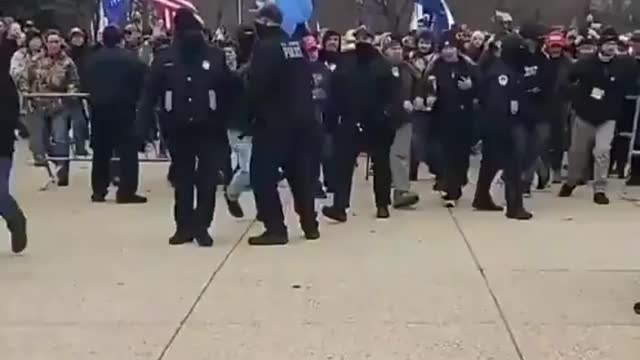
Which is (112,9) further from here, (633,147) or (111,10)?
(633,147)

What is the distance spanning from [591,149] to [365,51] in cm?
321

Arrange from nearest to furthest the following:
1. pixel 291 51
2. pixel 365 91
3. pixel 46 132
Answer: pixel 291 51 < pixel 365 91 < pixel 46 132

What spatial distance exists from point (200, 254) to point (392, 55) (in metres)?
4.00

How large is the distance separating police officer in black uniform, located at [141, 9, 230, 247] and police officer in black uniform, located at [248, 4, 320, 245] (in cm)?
31

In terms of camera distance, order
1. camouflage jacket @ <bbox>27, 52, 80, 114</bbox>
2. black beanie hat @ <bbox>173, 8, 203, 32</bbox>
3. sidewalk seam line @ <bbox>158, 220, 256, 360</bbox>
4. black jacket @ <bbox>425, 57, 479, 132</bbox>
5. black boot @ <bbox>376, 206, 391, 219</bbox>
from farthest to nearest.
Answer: camouflage jacket @ <bbox>27, 52, 80, 114</bbox> → black jacket @ <bbox>425, 57, 479, 132</bbox> → black boot @ <bbox>376, 206, 391, 219</bbox> → black beanie hat @ <bbox>173, 8, 203, 32</bbox> → sidewalk seam line @ <bbox>158, 220, 256, 360</bbox>

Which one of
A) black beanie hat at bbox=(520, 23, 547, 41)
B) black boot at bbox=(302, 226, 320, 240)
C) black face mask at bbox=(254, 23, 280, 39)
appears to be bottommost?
black boot at bbox=(302, 226, 320, 240)

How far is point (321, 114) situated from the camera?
12289 millimetres

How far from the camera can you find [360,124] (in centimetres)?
1162

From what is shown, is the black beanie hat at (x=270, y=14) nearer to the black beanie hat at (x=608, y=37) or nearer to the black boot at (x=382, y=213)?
the black boot at (x=382, y=213)

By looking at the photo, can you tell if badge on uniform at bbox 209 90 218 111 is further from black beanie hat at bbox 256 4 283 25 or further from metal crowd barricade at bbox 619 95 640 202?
metal crowd barricade at bbox 619 95 640 202

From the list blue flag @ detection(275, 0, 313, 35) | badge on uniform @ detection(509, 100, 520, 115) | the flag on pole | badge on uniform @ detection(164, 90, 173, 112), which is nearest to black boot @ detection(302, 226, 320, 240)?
badge on uniform @ detection(164, 90, 173, 112)

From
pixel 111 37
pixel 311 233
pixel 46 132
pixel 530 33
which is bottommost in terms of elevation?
pixel 46 132

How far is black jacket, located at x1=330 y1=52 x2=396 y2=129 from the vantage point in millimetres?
11570

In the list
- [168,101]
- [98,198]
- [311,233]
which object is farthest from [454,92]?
[98,198]
